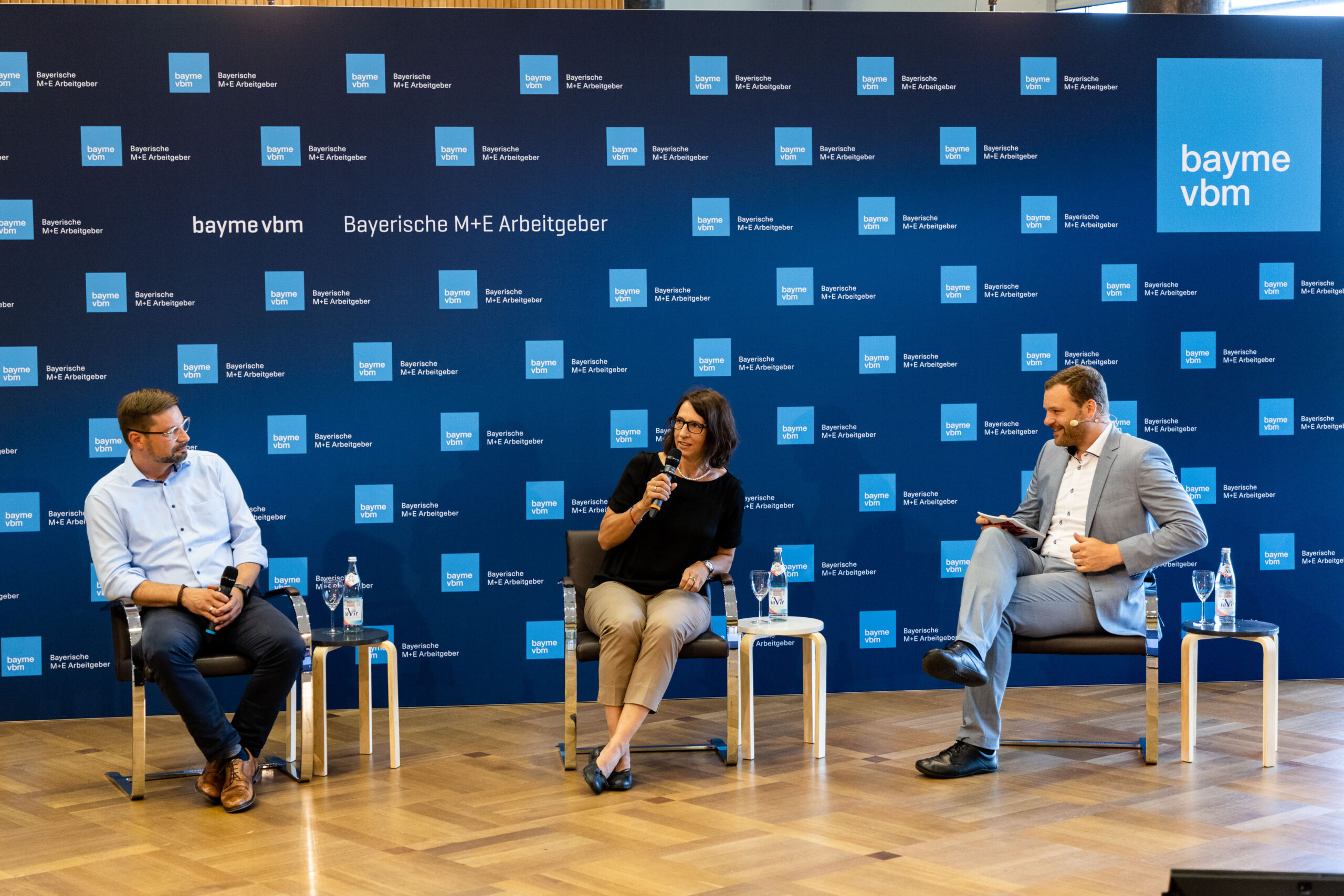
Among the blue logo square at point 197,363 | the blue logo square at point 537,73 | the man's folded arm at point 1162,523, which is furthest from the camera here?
the blue logo square at point 537,73

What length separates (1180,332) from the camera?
5426 mm

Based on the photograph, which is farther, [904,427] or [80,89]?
[904,427]

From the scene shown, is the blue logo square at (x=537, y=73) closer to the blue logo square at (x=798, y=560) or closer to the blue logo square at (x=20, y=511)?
the blue logo square at (x=798, y=560)

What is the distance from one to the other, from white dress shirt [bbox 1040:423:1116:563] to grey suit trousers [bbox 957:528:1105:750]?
169mm

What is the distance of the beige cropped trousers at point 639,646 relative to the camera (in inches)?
162

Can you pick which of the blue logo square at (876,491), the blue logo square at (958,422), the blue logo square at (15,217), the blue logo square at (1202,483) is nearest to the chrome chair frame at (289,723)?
the blue logo square at (15,217)

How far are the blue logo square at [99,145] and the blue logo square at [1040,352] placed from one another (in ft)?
12.4

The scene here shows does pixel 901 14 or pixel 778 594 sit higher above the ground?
pixel 901 14

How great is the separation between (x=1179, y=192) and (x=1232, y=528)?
1.46m

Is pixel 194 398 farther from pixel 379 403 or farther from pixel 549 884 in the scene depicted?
pixel 549 884

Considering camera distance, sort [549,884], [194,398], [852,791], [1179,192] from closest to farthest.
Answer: [549,884] → [852,791] → [194,398] → [1179,192]

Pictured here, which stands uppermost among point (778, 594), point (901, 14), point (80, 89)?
point (901, 14)

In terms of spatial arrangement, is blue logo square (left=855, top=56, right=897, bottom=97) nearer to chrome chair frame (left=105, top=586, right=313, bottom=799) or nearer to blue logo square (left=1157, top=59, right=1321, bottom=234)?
blue logo square (left=1157, top=59, right=1321, bottom=234)

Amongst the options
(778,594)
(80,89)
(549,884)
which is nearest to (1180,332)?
(778,594)
